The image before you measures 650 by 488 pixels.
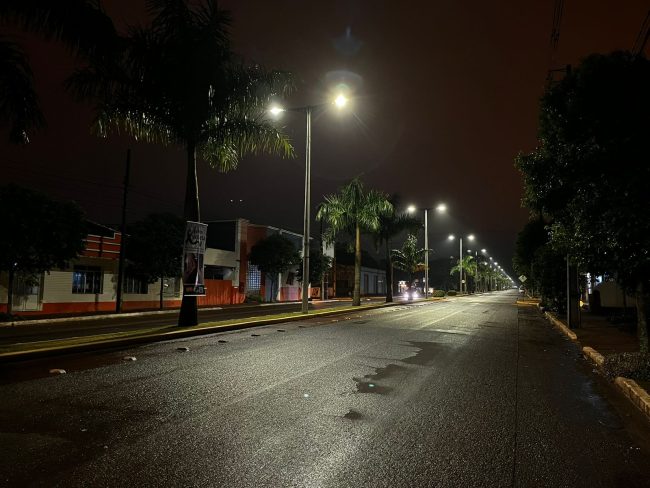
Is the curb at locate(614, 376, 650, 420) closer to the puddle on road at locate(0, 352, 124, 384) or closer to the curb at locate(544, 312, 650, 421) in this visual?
the curb at locate(544, 312, 650, 421)

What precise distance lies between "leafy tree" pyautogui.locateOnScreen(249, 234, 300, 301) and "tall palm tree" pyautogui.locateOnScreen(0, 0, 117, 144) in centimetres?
3469

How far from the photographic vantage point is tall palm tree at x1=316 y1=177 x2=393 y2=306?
32.3 m

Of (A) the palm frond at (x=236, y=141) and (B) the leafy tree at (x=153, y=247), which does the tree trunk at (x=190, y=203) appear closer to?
(A) the palm frond at (x=236, y=141)

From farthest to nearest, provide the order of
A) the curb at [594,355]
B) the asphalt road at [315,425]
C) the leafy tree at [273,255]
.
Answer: the leafy tree at [273,255], the curb at [594,355], the asphalt road at [315,425]

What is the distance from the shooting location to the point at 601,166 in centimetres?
881

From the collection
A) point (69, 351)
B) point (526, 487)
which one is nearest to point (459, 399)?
point (526, 487)

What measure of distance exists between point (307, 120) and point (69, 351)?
15967mm

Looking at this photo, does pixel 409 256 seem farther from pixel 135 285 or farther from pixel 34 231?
pixel 34 231

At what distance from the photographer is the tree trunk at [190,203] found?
1514 centimetres

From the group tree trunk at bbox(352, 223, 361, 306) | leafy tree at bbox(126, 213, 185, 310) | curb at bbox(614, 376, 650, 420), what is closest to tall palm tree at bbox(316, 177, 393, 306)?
tree trunk at bbox(352, 223, 361, 306)

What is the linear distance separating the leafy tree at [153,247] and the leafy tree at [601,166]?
2270cm

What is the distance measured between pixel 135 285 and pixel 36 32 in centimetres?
2421

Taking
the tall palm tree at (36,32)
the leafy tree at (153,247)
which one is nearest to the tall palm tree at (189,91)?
the tall palm tree at (36,32)

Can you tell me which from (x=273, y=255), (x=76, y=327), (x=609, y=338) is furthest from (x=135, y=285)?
(x=609, y=338)
